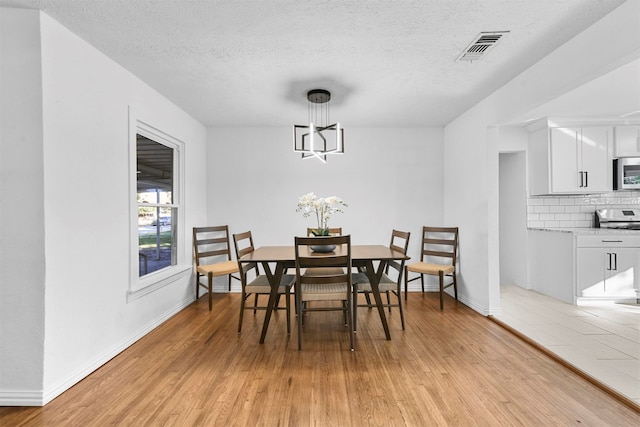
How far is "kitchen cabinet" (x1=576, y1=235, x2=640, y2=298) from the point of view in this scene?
3768 mm

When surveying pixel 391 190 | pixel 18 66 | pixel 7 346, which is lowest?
pixel 7 346

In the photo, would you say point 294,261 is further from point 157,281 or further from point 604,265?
point 604,265

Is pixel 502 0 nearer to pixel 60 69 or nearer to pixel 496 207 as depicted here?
pixel 496 207

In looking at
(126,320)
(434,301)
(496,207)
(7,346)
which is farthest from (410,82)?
(7,346)

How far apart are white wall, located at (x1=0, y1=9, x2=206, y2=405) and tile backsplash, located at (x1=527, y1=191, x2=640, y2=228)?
506 centimetres

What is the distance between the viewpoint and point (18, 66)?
1.96m

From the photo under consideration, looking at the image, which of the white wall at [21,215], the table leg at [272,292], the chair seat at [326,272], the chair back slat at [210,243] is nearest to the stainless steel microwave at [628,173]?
the chair seat at [326,272]

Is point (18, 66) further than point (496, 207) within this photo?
A: No

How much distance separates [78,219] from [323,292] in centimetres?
190

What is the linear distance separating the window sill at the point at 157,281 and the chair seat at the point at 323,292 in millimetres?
1523

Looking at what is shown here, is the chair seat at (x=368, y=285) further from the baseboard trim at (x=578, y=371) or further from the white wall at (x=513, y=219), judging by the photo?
the white wall at (x=513, y=219)

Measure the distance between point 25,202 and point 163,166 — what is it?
186 centimetres

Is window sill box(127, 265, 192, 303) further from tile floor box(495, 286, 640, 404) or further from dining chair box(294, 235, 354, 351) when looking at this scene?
tile floor box(495, 286, 640, 404)

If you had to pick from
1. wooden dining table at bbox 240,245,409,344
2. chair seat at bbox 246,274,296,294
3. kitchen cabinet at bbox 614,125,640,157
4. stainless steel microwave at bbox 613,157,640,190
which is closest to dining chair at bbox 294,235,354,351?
wooden dining table at bbox 240,245,409,344
